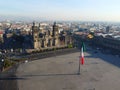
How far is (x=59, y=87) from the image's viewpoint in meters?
30.8

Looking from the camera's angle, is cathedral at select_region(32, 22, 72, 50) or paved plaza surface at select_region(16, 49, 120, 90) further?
cathedral at select_region(32, 22, 72, 50)

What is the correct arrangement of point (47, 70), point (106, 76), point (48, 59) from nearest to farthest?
1. point (106, 76)
2. point (47, 70)
3. point (48, 59)

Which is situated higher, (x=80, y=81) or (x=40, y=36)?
(x=40, y=36)

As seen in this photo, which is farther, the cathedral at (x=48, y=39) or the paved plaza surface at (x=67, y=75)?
the cathedral at (x=48, y=39)

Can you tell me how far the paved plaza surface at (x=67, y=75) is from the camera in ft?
103

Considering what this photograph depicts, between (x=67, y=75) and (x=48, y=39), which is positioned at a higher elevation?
(x=48, y=39)

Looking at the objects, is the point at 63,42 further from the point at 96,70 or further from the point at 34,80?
A: the point at 34,80

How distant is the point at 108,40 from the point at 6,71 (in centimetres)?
4753

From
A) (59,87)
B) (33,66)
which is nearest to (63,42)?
(33,66)

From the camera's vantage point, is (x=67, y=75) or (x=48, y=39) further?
(x=48, y=39)

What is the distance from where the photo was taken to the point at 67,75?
122ft

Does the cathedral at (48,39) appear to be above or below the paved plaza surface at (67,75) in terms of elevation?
above

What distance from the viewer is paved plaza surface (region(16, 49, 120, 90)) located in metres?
31.5

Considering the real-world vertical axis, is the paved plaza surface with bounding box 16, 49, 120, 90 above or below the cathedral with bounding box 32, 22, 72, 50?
below
